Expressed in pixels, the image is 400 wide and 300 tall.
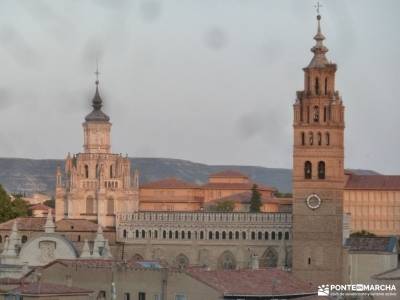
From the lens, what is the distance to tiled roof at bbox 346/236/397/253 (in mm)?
88062

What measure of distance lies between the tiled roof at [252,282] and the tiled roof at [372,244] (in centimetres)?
2454

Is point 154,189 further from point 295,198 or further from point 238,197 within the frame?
point 295,198

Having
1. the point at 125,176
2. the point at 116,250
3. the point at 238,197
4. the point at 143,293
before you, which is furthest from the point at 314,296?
the point at 238,197

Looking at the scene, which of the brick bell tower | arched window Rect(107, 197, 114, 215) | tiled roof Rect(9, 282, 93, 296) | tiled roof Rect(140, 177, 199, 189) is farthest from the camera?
tiled roof Rect(140, 177, 199, 189)

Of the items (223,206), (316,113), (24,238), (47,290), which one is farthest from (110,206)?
(47,290)

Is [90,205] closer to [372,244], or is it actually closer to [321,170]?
[321,170]

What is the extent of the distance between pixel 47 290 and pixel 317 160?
39.0 metres

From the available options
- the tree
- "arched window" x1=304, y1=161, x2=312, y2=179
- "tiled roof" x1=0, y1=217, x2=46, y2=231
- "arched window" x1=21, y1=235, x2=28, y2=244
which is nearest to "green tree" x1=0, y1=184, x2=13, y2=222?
"tiled roof" x1=0, y1=217, x2=46, y2=231

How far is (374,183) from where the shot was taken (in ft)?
443

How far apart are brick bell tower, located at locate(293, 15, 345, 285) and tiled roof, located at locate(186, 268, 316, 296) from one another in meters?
25.4

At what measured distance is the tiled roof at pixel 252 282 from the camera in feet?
189

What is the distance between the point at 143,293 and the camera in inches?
2312

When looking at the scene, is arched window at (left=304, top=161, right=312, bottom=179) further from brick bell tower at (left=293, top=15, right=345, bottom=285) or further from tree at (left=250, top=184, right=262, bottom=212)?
tree at (left=250, top=184, right=262, bottom=212)

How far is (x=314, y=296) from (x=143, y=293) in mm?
7085
